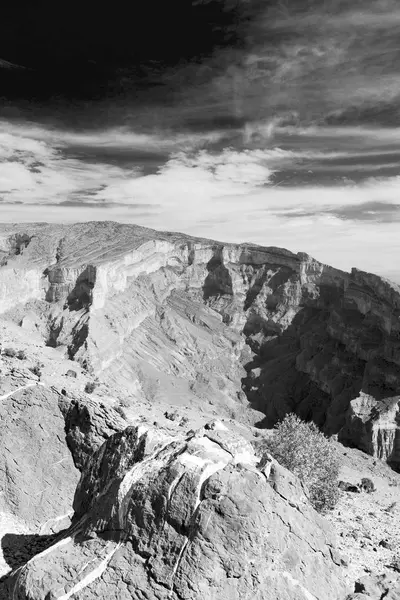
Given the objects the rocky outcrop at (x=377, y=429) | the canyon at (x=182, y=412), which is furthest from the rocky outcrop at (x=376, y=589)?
the rocky outcrop at (x=377, y=429)

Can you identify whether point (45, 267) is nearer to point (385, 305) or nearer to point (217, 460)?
point (385, 305)

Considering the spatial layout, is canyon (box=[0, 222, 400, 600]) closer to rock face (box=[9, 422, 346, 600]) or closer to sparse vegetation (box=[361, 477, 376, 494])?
rock face (box=[9, 422, 346, 600])

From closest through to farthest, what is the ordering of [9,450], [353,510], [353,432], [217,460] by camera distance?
1. [217,460]
2. [9,450]
3. [353,510]
4. [353,432]

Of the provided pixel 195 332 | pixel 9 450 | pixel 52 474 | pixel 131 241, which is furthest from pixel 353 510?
pixel 131 241

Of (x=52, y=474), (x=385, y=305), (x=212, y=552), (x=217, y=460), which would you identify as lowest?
(x=52, y=474)

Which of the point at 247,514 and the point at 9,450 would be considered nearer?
the point at 247,514

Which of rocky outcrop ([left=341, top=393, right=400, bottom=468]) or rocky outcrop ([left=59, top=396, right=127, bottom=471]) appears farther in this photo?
rocky outcrop ([left=341, top=393, right=400, bottom=468])

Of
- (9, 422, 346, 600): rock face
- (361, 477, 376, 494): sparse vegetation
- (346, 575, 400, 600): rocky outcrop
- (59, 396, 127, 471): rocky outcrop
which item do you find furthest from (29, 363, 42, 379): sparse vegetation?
(361, 477, 376, 494): sparse vegetation
